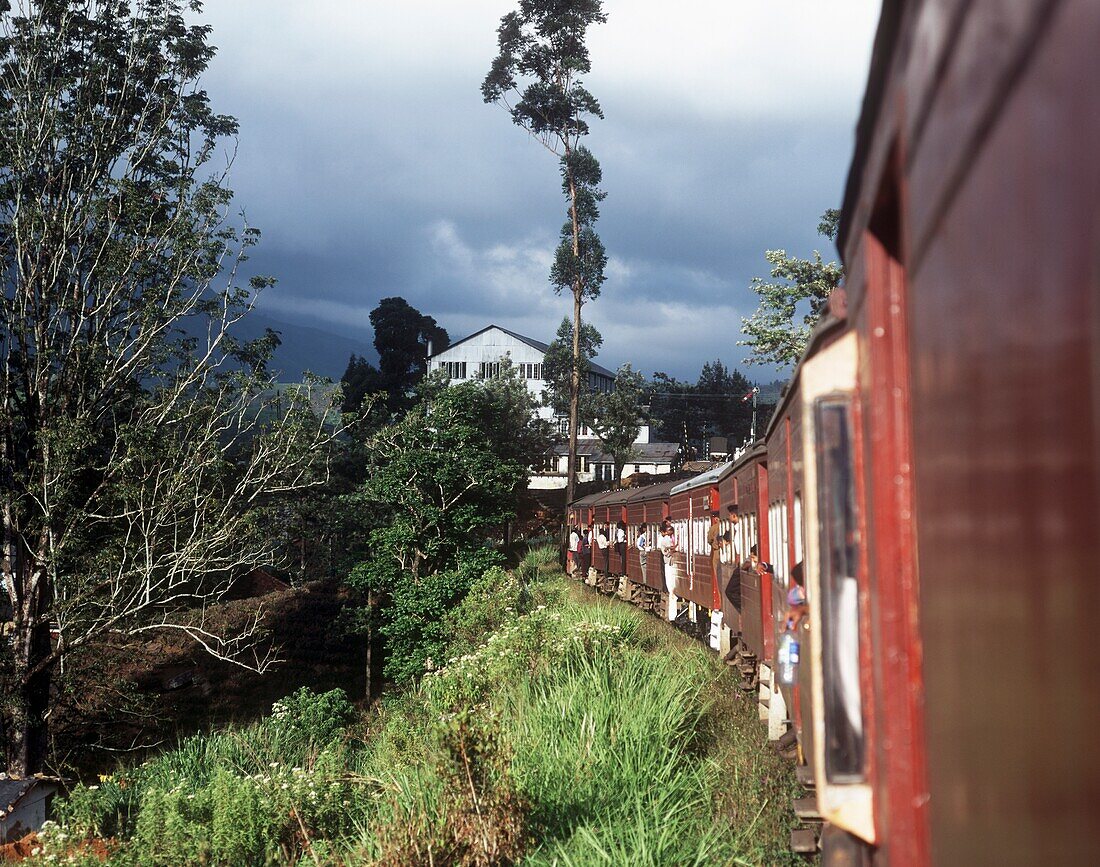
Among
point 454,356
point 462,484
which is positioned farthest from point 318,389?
point 454,356

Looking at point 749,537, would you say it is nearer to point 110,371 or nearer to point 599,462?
point 110,371

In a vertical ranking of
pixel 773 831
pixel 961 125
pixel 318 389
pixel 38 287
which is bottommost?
pixel 773 831

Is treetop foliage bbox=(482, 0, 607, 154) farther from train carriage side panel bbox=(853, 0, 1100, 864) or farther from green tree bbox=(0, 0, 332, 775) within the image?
train carriage side panel bbox=(853, 0, 1100, 864)

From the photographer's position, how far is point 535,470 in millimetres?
45844

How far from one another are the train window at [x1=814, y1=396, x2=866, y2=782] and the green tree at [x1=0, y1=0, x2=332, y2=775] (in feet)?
52.6

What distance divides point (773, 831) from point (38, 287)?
1702cm

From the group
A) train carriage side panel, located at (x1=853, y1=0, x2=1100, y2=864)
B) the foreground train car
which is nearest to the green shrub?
the foreground train car

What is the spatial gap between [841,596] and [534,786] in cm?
501

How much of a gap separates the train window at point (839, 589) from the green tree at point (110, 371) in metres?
16.0

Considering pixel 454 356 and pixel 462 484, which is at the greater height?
pixel 454 356

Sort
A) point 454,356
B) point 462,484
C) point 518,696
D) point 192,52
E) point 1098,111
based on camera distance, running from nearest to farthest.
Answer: point 1098,111 → point 518,696 → point 192,52 → point 462,484 → point 454,356

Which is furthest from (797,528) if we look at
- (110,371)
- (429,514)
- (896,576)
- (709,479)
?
(429,514)

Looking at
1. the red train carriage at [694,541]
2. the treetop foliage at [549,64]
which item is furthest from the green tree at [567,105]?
the red train carriage at [694,541]

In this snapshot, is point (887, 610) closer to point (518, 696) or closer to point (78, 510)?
point (518, 696)
